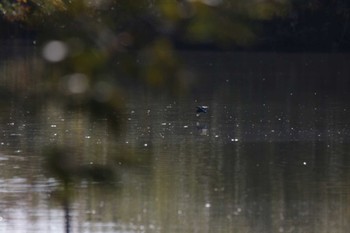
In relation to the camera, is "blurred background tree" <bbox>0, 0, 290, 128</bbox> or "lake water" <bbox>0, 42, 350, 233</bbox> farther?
"lake water" <bbox>0, 42, 350, 233</bbox>

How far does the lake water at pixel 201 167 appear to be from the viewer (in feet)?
28.8

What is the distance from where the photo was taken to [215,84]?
27.3 metres

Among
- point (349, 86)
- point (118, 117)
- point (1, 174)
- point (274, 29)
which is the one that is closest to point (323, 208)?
point (1, 174)

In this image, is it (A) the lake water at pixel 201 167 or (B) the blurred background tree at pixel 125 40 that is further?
(A) the lake water at pixel 201 167

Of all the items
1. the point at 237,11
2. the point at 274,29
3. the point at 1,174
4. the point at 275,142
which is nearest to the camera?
the point at 237,11

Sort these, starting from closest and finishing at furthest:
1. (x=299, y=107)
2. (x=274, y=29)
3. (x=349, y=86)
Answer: (x=299, y=107), (x=349, y=86), (x=274, y=29)

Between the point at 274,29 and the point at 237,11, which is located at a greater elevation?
the point at 274,29

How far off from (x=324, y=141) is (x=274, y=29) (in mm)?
26103

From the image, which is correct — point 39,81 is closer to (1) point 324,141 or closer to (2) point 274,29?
(1) point 324,141

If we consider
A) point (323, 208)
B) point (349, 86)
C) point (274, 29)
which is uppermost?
point (274, 29)

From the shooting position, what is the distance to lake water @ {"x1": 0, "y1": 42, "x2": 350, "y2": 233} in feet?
28.8

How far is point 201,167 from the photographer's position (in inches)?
497

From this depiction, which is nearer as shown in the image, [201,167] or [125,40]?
[125,40]

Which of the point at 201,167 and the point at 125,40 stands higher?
the point at 201,167
